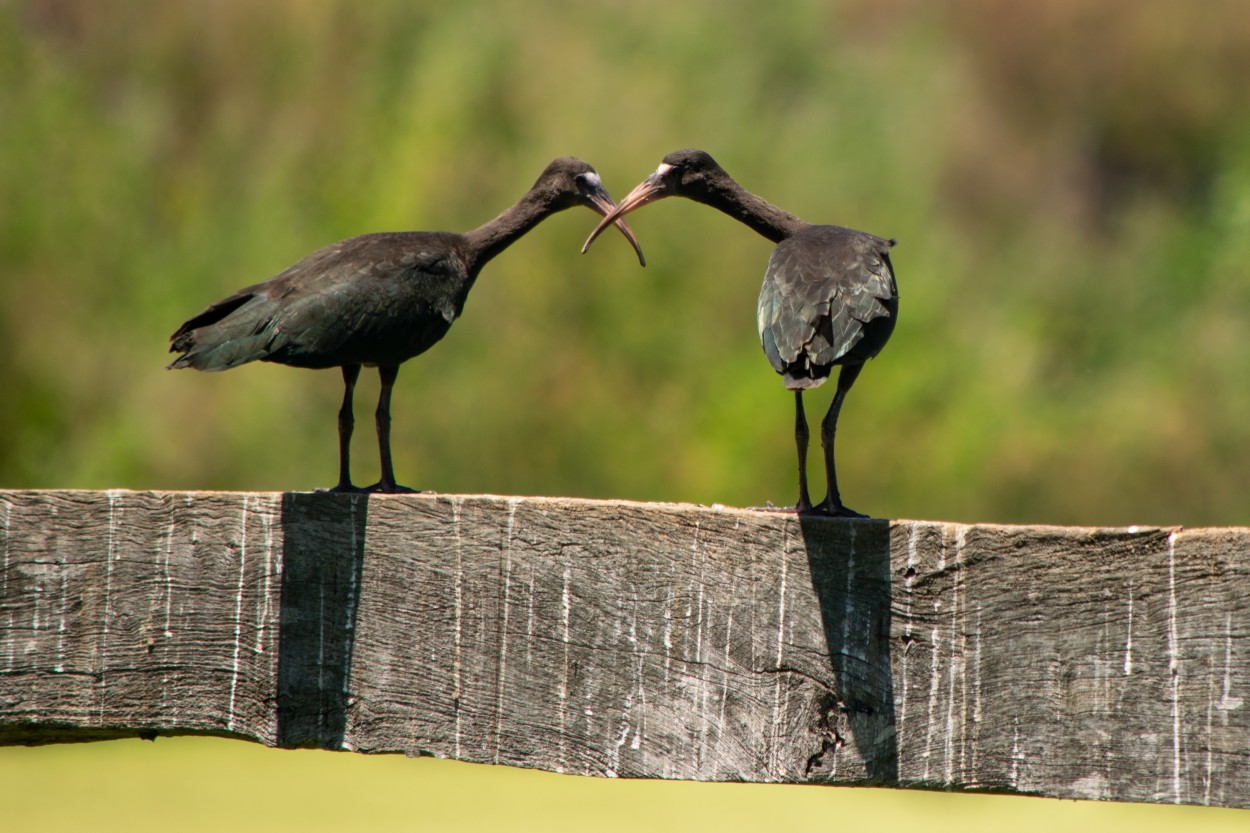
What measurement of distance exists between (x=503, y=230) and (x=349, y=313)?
36.3 inches

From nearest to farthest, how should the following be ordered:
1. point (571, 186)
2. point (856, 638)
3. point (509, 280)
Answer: point (856, 638) → point (571, 186) → point (509, 280)

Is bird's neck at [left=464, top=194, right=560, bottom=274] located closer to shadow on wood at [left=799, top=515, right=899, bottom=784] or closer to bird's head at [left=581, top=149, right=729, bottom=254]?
bird's head at [left=581, top=149, right=729, bottom=254]

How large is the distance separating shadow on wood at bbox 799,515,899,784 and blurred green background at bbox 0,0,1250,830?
11.2 metres

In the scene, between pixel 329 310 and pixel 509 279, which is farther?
pixel 509 279

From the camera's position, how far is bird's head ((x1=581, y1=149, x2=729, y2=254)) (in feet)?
16.8

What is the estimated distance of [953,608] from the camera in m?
2.56

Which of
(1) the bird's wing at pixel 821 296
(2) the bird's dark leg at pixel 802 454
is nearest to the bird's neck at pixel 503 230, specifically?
(1) the bird's wing at pixel 821 296

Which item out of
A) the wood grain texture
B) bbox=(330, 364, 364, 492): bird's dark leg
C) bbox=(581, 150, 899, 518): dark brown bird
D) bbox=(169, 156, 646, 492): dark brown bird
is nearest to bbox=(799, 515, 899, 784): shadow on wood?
the wood grain texture

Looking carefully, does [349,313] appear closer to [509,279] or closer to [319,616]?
[319,616]

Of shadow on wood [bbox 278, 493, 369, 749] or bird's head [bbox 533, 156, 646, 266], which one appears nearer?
shadow on wood [bbox 278, 493, 369, 749]

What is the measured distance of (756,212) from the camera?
5.00 meters

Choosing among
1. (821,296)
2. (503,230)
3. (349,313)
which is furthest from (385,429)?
(821,296)

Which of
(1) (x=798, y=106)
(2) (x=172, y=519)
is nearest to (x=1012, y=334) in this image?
(1) (x=798, y=106)

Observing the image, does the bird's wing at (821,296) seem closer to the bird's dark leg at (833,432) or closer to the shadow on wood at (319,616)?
the bird's dark leg at (833,432)
